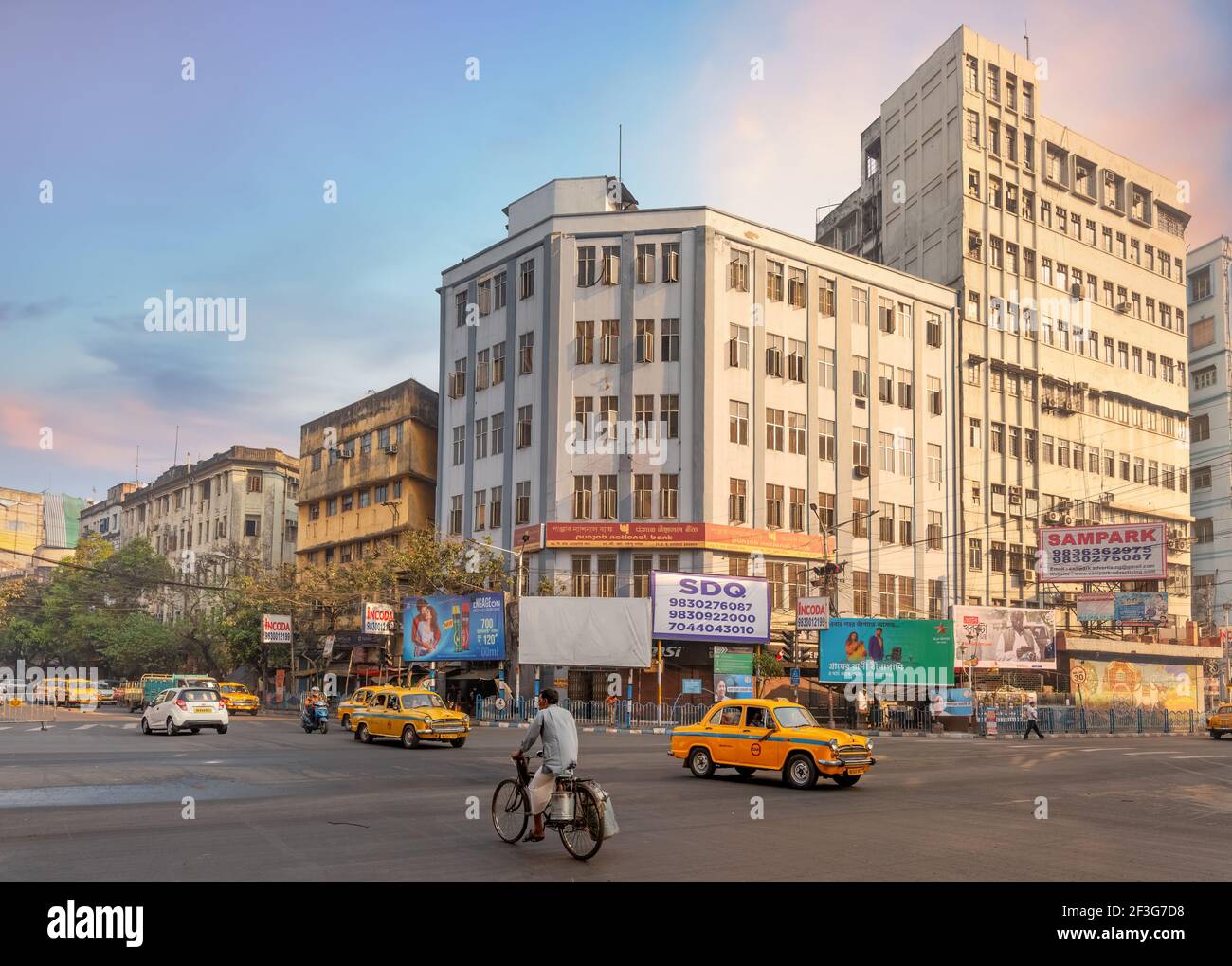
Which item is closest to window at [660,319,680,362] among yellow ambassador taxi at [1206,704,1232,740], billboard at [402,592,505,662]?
billboard at [402,592,505,662]

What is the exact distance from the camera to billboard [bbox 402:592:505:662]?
4688cm

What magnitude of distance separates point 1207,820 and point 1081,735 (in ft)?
97.6

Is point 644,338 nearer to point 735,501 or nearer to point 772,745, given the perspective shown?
point 735,501

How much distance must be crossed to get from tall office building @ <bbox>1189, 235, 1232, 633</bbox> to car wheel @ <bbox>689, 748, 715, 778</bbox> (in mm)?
69202

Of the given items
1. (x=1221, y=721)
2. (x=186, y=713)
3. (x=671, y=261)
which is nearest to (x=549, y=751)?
(x=186, y=713)

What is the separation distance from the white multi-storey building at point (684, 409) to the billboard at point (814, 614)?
7872mm

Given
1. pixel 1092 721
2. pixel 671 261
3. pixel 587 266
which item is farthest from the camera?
pixel 587 266

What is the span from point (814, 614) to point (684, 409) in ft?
44.8

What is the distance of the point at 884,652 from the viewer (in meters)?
44.9

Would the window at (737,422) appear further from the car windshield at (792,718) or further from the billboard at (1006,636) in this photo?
the car windshield at (792,718)

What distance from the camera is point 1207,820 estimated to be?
50.1 feet
